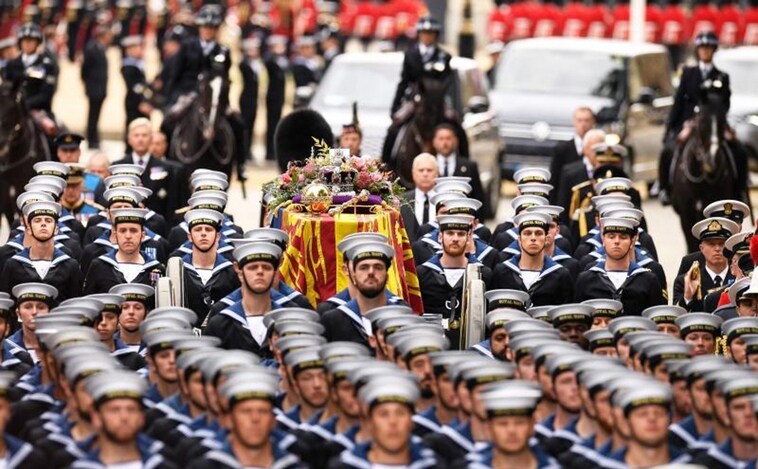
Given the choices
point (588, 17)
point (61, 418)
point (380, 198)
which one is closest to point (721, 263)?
point (380, 198)

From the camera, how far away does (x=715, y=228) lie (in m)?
17.2

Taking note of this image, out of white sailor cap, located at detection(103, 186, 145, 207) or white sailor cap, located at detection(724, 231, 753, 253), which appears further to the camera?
white sailor cap, located at detection(103, 186, 145, 207)

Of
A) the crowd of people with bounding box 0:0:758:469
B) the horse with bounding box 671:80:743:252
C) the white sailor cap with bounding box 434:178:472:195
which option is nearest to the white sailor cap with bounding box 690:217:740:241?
the crowd of people with bounding box 0:0:758:469

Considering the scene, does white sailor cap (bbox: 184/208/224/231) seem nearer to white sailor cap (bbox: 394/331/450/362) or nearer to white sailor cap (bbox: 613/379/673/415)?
white sailor cap (bbox: 394/331/450/362)

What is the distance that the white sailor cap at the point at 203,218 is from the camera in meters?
16.7

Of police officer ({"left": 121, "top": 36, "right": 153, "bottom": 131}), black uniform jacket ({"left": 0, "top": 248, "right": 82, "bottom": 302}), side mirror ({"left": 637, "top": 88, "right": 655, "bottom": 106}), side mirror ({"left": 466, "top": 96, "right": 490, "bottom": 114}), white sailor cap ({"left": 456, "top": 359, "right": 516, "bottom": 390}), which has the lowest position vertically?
police officer ({"left": 121, "top": 36, "right": 153, "bottom": 131})

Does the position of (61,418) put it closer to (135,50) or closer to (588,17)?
(135,50)

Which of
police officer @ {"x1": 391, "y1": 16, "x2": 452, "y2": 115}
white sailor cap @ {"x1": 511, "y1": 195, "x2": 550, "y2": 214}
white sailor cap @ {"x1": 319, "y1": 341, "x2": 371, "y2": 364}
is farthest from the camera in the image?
police officer @ {"x1": 391, "y1": 16, "x2": 452, "y2": 115}

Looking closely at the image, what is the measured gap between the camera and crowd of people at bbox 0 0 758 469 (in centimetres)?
1181

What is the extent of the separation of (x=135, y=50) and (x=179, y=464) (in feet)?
62.4

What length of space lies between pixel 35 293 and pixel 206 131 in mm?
8192

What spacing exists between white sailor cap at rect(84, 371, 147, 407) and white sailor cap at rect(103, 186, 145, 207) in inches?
233

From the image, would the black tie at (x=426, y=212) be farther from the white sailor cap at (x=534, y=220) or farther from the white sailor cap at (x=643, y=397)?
the white sailor cap at (x=643, y=397)

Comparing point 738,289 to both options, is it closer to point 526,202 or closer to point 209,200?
point 526,202
